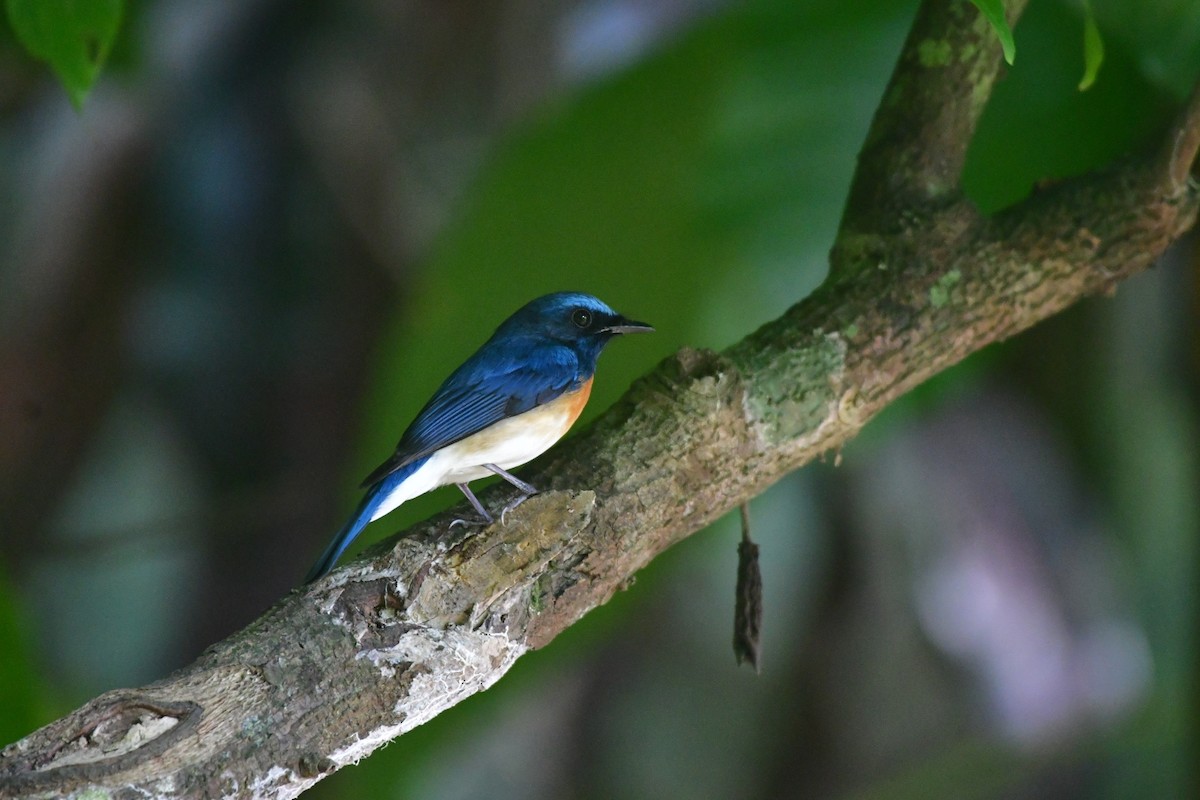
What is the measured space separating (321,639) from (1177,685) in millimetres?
3497

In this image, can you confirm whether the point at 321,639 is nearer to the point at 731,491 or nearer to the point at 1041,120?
the point at 731,491

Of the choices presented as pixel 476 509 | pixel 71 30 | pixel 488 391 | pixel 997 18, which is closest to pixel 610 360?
pixel 488 391

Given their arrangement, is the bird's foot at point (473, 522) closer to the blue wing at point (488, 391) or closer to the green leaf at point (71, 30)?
the blue wing at point (488, 391)

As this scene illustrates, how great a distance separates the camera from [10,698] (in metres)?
2.33

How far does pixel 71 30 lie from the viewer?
7.04 feet

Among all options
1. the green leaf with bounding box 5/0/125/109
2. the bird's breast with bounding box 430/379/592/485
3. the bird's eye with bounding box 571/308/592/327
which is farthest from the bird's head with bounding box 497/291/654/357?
the green leaf with bounding box 5/0/125/109

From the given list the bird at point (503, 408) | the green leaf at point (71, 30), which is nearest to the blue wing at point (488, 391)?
the bird at point (503, 408)

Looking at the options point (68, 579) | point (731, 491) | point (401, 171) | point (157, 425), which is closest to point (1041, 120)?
point (731, 491)

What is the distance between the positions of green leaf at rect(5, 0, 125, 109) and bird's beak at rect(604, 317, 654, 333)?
108 cm

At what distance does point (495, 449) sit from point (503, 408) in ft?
0.30

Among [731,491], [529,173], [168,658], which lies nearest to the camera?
[731,491]

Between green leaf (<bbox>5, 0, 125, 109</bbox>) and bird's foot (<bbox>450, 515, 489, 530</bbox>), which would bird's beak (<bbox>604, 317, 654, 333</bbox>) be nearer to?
bird's foot (<bbox>450, 515, 489, 530</bbox>)

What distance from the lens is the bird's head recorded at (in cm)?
247

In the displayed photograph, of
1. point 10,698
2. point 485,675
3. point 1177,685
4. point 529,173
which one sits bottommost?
point 1177,685
